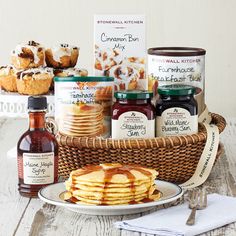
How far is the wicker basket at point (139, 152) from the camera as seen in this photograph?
1.59 meters

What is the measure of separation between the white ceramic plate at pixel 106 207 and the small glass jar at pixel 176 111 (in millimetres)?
164

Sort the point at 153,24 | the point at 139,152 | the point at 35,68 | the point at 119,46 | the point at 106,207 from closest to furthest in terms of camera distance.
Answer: the point at 106,207 → the point at 139,152 → the point at 119,46 → the point at 35,68 → the point at 153,24

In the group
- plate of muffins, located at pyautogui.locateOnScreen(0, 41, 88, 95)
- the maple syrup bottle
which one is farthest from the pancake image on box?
plate of muffins, located at pyautogui.locateOnScreen(0, 41, 88, 95)

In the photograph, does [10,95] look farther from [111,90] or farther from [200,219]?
[200,219]

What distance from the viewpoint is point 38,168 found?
1.51m

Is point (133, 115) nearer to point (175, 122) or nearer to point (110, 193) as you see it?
point (175, 122)

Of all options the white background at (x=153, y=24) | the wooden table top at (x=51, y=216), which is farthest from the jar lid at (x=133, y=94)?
the white background at (x=153, y=24)

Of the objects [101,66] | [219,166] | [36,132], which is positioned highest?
[101,66]

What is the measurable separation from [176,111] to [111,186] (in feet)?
1.04

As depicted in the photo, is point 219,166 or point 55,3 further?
point 55,3

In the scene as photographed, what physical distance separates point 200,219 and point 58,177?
428 millimetres

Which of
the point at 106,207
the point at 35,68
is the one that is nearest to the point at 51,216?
the point at 106,207

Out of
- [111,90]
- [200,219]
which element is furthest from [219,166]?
[200,219]

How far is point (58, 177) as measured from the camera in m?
1.66
